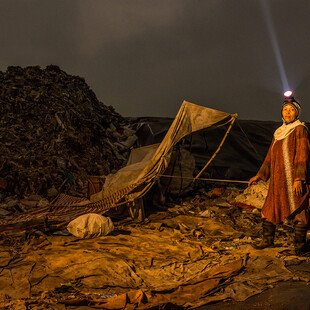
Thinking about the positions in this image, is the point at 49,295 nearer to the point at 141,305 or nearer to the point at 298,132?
the point at 141,305

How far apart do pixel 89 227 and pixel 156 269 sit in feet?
5.31

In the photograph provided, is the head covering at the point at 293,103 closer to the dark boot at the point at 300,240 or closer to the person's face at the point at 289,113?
the person's face at the point at 289,113

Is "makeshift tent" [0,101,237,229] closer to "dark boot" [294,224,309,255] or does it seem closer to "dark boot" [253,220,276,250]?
"dark boot" [253,220,276,250]

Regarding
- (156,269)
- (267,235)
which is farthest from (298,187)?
(156,269)

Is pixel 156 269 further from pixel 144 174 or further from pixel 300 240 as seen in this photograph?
pixel 144 174

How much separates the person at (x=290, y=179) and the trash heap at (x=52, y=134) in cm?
531

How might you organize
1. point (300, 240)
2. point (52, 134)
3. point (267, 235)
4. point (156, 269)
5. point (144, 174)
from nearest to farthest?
point (156, 269)
point (300, 240)
point (267, 235)
point (144, 174)
point (52, 134)

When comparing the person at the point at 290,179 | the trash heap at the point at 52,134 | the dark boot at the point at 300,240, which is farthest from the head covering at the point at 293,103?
the trash heap at the point at 52,134

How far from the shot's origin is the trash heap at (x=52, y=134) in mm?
8336

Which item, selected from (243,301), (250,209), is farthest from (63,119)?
(243,301)

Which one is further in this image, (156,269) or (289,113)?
(289,113)

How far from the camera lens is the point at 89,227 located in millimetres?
5043

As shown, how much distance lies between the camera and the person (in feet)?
12.8

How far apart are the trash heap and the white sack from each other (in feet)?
10.1
